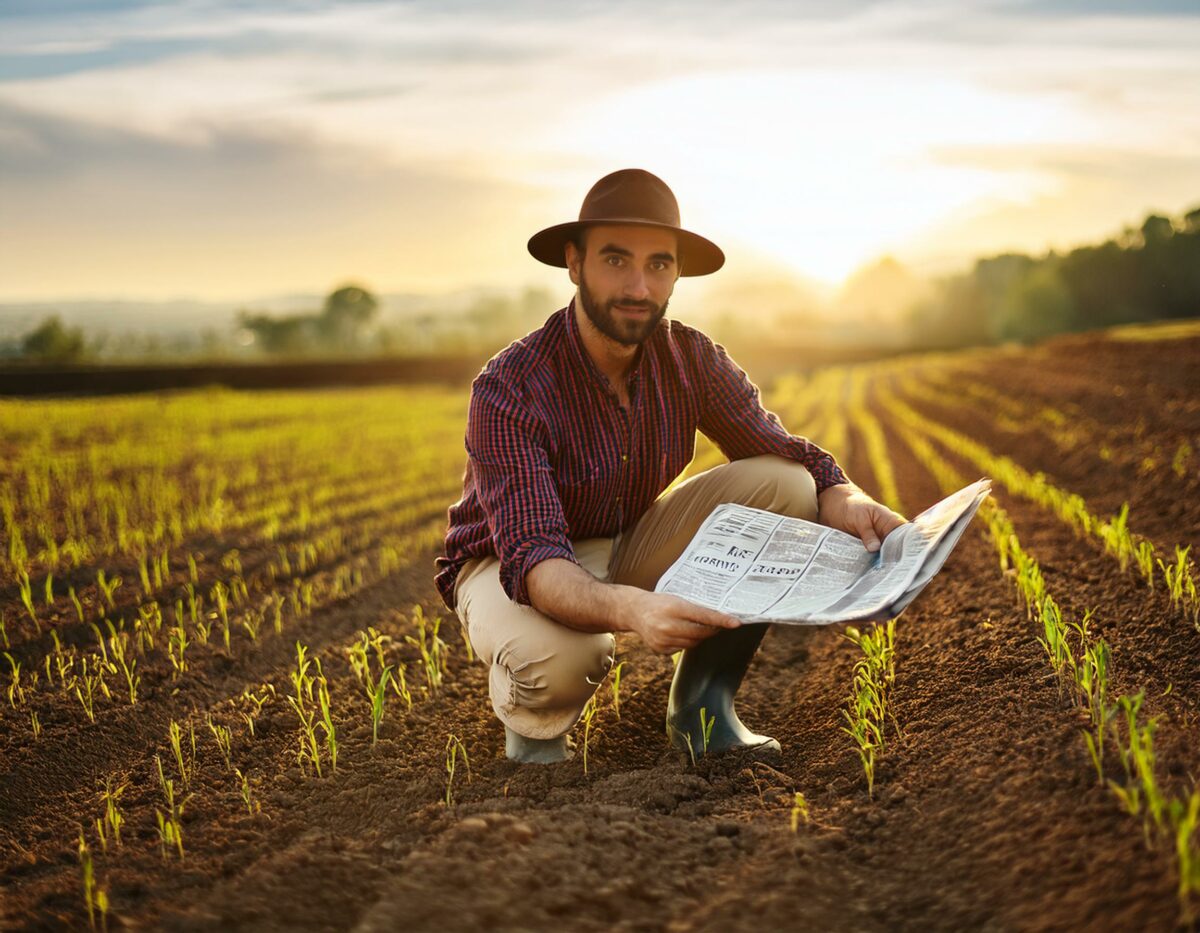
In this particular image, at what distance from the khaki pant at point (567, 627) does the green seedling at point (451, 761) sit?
171mm

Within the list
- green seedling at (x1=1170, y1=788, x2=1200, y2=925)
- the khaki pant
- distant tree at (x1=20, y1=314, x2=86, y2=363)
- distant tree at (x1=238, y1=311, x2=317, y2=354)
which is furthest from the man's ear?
distant tree at (x1=238, y1=311, x2=317, y2=354)

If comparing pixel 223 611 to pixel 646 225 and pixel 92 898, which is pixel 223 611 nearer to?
pixel 92 898

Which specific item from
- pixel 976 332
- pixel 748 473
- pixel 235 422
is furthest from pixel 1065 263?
pixel 748 473

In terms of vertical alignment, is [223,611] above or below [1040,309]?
below

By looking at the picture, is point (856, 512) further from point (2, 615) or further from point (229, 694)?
point (2, 615)

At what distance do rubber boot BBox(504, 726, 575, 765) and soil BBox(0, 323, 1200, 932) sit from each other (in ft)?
0.13

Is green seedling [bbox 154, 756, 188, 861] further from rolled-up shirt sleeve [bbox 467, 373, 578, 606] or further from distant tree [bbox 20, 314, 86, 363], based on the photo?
distant tree [bbox 20, 314, 86, 363]

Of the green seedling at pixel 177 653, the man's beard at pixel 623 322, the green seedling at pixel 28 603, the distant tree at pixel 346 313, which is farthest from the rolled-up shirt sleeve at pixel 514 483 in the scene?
the distant tree at pixel 346 313

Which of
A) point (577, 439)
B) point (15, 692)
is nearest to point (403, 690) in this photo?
point (577, 439)

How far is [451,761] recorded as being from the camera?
2854 millimetres

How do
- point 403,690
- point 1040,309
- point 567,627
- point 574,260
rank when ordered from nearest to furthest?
point 567,627
point 574,260
point 403,690
point 1040,309

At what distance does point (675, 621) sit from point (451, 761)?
103 centimetres

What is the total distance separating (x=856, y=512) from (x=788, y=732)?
80cm

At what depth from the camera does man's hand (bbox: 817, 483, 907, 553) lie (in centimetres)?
282
